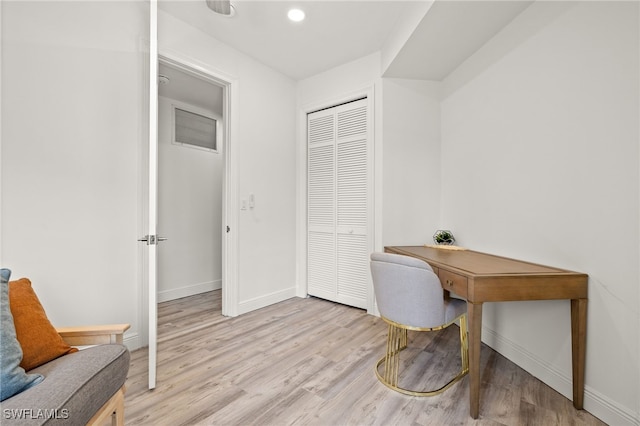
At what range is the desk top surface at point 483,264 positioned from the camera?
1.55 meters

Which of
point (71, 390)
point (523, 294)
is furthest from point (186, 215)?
point (523, 294)

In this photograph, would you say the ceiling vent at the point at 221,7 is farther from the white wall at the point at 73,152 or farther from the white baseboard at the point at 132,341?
the white baseboard at the point at 132,341

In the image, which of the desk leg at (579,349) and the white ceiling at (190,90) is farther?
the white ceiling at (190,90)

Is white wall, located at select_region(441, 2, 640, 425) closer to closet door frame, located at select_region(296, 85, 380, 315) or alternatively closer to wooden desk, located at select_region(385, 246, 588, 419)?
wooden desk, located at select_region(385, 246, 588, 419)

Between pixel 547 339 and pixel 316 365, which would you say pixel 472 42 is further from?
pixel 316 365

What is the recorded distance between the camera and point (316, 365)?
6.37 feet

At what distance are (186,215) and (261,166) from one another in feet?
4.25

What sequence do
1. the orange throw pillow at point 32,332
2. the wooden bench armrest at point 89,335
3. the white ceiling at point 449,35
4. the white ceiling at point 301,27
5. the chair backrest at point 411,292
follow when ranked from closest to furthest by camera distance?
the orange throw pillow at point 32,332, the wooden bench armrest at point 89,335, the chair backrest at point 411,292, the white ceiling at point 449,35, the white ceiling at point 301,27

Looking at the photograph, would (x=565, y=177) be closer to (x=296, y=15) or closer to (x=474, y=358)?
(x=474, y=358)

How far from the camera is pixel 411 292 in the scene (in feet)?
5.31

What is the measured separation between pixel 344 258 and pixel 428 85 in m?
1.99

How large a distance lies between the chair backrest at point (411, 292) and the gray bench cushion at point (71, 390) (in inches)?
52.7

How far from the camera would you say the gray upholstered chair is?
5.22 ft

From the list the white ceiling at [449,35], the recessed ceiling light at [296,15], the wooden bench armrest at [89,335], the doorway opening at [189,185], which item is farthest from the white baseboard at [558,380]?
the doorway opening at [189,185]
